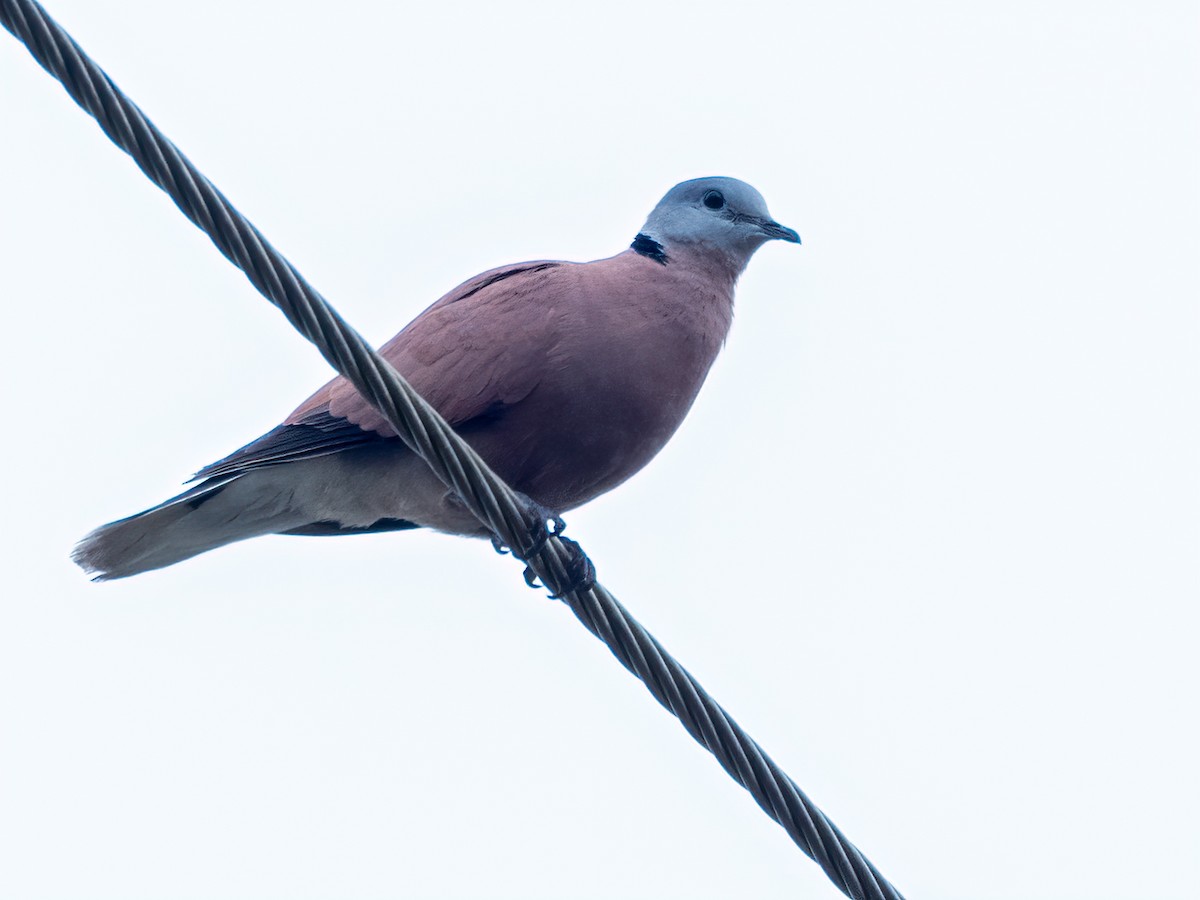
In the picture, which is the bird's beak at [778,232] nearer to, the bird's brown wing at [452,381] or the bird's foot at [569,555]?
the bird's brown wing at [452,381]

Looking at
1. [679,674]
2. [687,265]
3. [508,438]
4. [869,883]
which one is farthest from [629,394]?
[869,883]

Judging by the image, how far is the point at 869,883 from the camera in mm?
2727

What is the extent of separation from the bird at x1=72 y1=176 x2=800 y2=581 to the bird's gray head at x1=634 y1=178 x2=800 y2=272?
15.1 inches

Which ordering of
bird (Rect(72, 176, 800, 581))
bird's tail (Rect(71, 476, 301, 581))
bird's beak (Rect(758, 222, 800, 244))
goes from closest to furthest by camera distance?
bird (Rect(72, 176, 800, 581))
bird's tail (Rect(71, 476, 301, 581))
bird's beak (Rect(758, 222, 800, 244))

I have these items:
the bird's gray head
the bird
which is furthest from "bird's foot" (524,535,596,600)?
the bird's gray head

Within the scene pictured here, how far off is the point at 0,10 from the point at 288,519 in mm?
2360

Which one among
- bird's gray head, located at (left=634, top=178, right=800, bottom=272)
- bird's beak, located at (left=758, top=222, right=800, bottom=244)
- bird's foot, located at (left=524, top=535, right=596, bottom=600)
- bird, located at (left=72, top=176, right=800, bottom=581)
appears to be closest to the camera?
bird's foot, located at (left=524, top=535, right=596, bottom=600)

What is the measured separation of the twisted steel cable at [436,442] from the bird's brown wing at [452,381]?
0.92 meters

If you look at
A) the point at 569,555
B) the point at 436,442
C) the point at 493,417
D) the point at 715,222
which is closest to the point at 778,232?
the point at 715,222

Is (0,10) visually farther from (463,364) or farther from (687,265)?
(687,265)

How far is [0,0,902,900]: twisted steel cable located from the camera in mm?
2221

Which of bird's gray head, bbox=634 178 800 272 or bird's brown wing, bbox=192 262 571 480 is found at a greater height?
bird's gray head, bbox=634 178 800 272

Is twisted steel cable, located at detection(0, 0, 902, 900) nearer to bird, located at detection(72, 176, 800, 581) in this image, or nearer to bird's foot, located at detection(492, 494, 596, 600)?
bird's foot, located at detection(492, 494, 596, 600)

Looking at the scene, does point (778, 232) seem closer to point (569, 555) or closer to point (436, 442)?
point (569, 555)
